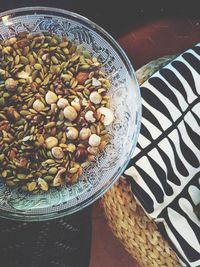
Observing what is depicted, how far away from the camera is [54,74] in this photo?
1080 millimetres

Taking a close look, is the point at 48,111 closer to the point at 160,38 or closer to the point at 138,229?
the point at 138,229

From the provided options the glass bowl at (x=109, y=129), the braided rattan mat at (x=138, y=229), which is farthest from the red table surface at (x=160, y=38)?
the glass bowl at (x=109, y=129)

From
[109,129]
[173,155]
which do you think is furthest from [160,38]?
[109,129]

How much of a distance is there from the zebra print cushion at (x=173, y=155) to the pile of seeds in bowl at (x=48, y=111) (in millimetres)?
195

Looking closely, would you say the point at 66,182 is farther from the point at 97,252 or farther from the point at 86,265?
the point at 97,252

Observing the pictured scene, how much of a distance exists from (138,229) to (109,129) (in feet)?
1.04

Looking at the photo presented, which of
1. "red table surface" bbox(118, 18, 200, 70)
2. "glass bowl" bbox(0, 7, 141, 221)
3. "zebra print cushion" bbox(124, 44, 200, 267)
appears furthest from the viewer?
"red table surface" bbox(118, 18, 200, 70)

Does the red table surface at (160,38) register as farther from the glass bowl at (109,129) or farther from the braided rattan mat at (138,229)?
the glass bowl at (109,129)

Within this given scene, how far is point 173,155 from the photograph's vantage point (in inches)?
49.3

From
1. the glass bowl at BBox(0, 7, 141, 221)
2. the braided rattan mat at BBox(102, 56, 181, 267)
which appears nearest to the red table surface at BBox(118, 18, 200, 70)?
the braided rattan mat at BBox(102, 56, 181, 267)

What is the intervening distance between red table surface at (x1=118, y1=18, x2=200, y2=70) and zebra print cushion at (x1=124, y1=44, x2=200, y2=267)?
235mm

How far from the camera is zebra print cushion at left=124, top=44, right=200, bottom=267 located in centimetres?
121

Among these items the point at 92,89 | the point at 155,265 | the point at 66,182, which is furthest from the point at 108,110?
the point at 155,265

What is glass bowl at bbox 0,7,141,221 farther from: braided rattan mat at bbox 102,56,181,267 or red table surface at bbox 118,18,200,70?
red table surface at bbox 118,18,200,70
